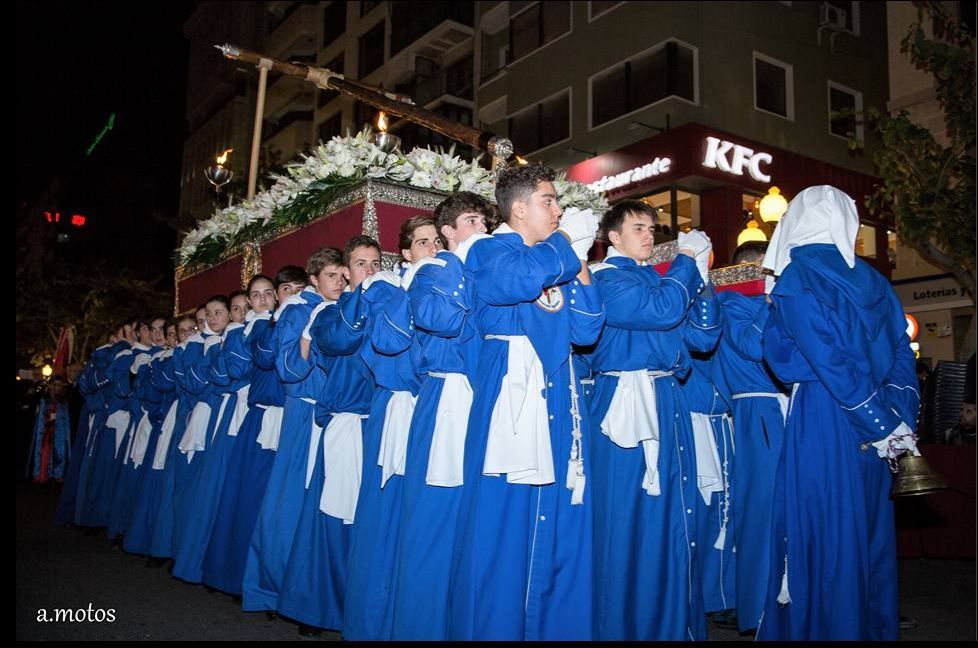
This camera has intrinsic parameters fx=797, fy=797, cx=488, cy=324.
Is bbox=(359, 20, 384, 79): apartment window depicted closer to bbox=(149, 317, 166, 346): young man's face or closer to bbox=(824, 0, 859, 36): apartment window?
bbox=(824, 0, 859, 36): apartment window

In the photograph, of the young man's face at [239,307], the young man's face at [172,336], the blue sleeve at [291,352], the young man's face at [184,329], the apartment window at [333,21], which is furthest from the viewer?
the apartment window at [333,21]

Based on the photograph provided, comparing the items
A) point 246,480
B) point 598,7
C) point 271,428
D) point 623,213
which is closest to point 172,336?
point 246,480

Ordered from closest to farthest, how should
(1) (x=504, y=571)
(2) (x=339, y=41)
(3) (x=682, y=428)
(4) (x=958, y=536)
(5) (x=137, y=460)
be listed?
1. (1) (x=504, y=571)
2. (3) (x=682, y=428)
3. (4) (x=958, y=536)
4. (5) (x=137, y=460)
5. (2) (x=339, y=41)

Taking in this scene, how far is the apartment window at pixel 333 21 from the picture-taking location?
31.0 meters

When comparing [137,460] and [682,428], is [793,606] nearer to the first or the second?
[682,428]

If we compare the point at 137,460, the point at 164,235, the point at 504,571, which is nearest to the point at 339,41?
the point at 164,235

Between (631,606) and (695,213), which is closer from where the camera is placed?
(631,606)

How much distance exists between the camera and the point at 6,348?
136 inches

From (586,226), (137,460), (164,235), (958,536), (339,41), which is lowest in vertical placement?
(958,536)

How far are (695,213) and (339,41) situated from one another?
18165 mm

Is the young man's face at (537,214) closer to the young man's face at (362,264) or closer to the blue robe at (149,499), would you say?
the young man's face at (362,264)

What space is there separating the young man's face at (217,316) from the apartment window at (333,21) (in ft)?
88.2

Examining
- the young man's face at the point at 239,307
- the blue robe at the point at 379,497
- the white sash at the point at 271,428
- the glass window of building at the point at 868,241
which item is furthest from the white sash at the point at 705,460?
the glass window of building at the point at 868,241

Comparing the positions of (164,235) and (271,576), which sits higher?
(164,235)
